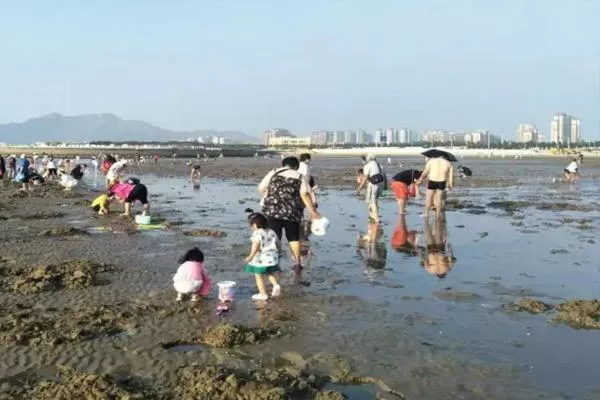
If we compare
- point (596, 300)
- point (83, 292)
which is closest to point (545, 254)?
point (596, 300)

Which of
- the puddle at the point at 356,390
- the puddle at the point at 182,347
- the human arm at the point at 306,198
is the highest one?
the human arm at the point at 306,198

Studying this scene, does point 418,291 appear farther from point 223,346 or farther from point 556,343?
point 223,346

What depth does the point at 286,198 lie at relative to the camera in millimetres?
8969

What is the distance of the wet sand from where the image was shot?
512cm

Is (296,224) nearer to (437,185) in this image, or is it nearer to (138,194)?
(138,194)

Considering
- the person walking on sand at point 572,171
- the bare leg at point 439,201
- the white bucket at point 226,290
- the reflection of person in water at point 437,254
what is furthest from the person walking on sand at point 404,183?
the person walking on sand at point 572,171

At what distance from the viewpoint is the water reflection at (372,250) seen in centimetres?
984

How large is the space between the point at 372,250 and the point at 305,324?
504 cm

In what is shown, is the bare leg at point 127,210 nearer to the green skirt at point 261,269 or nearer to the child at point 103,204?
the child at point 103,204

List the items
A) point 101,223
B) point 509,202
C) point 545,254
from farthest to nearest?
point 509,202, point 101,223, point 545,254

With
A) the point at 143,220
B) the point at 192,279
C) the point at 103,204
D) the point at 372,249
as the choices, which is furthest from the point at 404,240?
the point at 103,204

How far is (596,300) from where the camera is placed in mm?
7590

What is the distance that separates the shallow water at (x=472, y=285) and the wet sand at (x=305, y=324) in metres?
0.03

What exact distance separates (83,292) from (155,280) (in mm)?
1099
